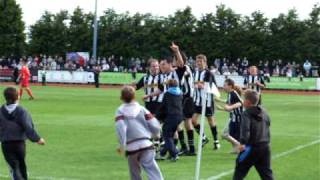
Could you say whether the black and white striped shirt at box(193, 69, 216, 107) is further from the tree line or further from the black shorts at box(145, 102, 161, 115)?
the tree line

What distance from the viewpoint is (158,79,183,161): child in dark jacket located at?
→ 13.3 meters

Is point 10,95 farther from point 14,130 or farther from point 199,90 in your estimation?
point 199,90

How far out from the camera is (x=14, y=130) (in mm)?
9852

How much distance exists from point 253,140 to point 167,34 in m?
54.7

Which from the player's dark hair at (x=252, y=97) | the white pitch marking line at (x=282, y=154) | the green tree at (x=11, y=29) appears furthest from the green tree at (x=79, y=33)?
the player's dark hair at (x=252, y=97)

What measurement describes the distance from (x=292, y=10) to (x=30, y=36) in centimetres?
2720

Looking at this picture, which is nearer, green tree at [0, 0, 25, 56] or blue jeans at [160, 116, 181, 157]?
blue jeans at [160, 116, 181, 157]

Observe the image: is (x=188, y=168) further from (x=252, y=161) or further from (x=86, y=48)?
(x=86, y=48)

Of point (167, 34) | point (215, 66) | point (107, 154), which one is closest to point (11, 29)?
point (167, 34)

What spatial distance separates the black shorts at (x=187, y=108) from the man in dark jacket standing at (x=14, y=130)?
5.43m

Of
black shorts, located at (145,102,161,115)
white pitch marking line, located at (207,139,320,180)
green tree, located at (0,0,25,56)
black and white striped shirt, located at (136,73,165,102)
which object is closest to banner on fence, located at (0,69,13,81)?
green tree, located at (0,0,25,56)

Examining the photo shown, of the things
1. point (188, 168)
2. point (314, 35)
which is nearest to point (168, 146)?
point (188, 168)

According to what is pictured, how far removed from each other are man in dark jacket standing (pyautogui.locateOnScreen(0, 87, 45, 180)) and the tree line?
51.2 m

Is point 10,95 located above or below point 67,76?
above
